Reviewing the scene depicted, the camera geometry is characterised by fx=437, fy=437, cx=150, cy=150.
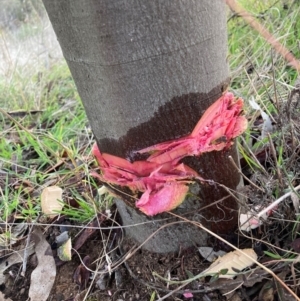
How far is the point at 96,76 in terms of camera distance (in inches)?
26.9

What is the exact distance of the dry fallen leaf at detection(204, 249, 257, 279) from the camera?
750mm

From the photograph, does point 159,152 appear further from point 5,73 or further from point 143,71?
point 5,73

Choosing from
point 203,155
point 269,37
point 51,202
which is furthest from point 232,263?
point 269,37

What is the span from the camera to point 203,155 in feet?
2.39

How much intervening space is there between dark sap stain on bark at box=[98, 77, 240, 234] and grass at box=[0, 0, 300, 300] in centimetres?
7

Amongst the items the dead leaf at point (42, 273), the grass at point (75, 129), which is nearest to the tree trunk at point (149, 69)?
the grass at point (75, 129)

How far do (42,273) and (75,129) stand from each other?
766mm

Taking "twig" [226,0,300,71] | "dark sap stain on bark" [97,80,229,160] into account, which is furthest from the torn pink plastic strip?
"twig" [226,0,300,71]

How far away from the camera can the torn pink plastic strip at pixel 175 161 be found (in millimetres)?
706

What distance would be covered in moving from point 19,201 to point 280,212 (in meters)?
0.74

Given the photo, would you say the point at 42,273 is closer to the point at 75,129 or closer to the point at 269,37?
the point at 75,129

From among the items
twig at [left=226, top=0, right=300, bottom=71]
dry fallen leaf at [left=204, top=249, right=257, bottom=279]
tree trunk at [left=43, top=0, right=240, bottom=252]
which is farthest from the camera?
twig at [left=226, top=0, right=300, bottom=71]

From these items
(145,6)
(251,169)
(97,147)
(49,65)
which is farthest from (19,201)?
(49,65)

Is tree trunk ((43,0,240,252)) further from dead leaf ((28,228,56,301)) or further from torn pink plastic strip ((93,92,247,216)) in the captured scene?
dead leaf ((28,228,56,301))
